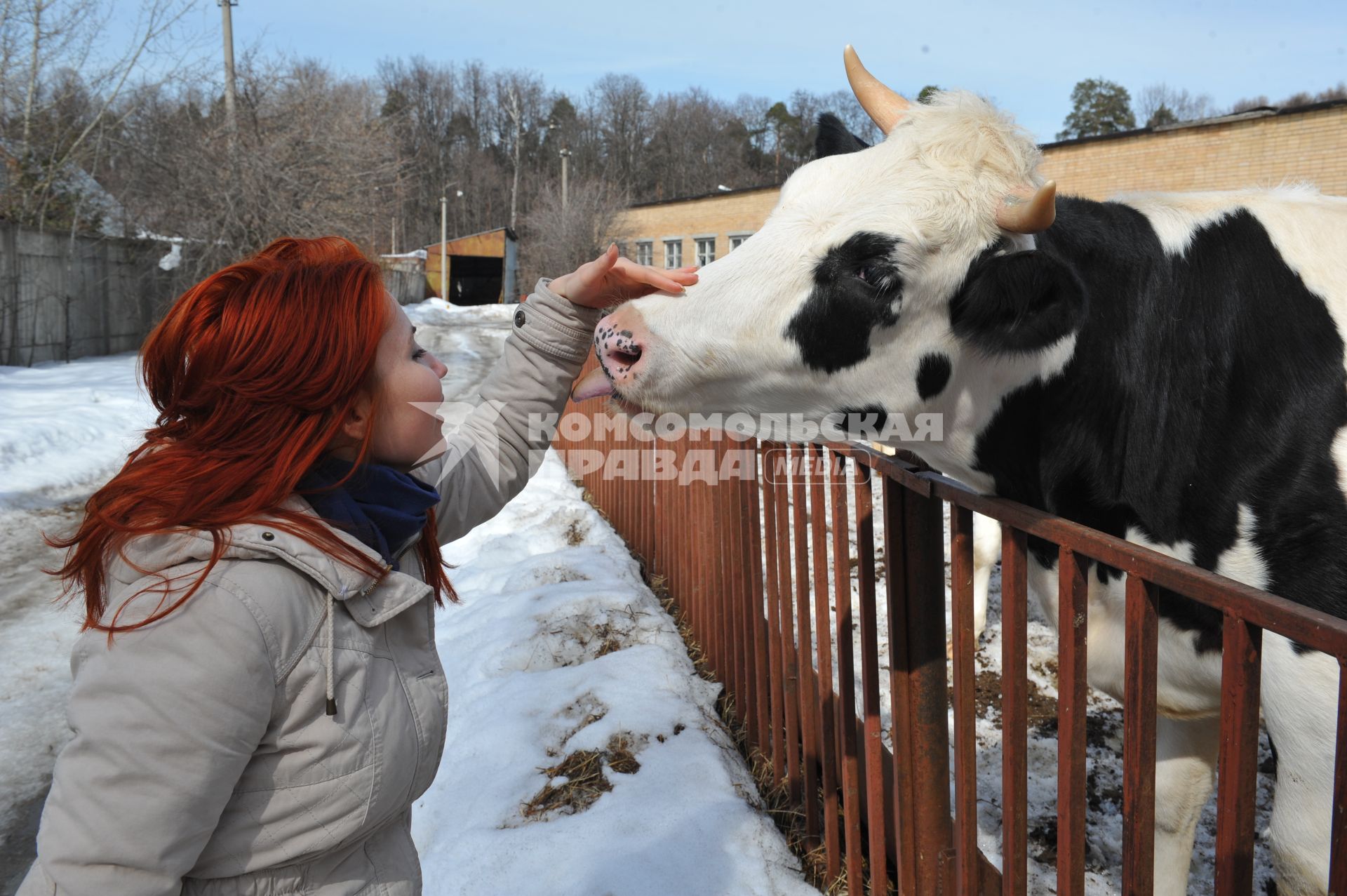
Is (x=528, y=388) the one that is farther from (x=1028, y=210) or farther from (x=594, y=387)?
(x=1028, y=210)

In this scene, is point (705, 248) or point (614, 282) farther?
point (705, 248)

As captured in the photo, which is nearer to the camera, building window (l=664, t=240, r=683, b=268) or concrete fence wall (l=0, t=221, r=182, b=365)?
concrete fence wall (l=0, t=221, r=182, b=365)

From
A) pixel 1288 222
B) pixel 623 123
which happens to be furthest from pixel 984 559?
pixel 623 123

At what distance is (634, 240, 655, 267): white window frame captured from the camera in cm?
3891

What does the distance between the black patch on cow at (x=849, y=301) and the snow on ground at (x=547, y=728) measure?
1583 mm

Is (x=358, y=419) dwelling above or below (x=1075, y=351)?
below

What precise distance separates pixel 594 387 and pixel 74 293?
18.4 metres

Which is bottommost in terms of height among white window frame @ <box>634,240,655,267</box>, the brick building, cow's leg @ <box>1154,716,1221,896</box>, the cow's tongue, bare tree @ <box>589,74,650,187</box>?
cow's leg @ <box>1154,716,1221,896</box>

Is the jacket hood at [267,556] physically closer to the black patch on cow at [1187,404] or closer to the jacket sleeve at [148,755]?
the jacket sleeve at [148,755]

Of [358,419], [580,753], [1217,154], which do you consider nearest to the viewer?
[358,419]

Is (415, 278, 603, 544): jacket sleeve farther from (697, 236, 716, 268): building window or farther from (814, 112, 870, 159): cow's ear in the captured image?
(697, 236, 716, 268): building window

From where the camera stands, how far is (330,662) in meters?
1.18

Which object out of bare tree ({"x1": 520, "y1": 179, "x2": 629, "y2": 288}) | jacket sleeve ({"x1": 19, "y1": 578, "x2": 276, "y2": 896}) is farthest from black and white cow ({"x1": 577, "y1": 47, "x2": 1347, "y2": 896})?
bare tree ({"x1": 520, "y1": 179, "x2": 629, "y2": 288})

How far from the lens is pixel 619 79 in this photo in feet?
230
